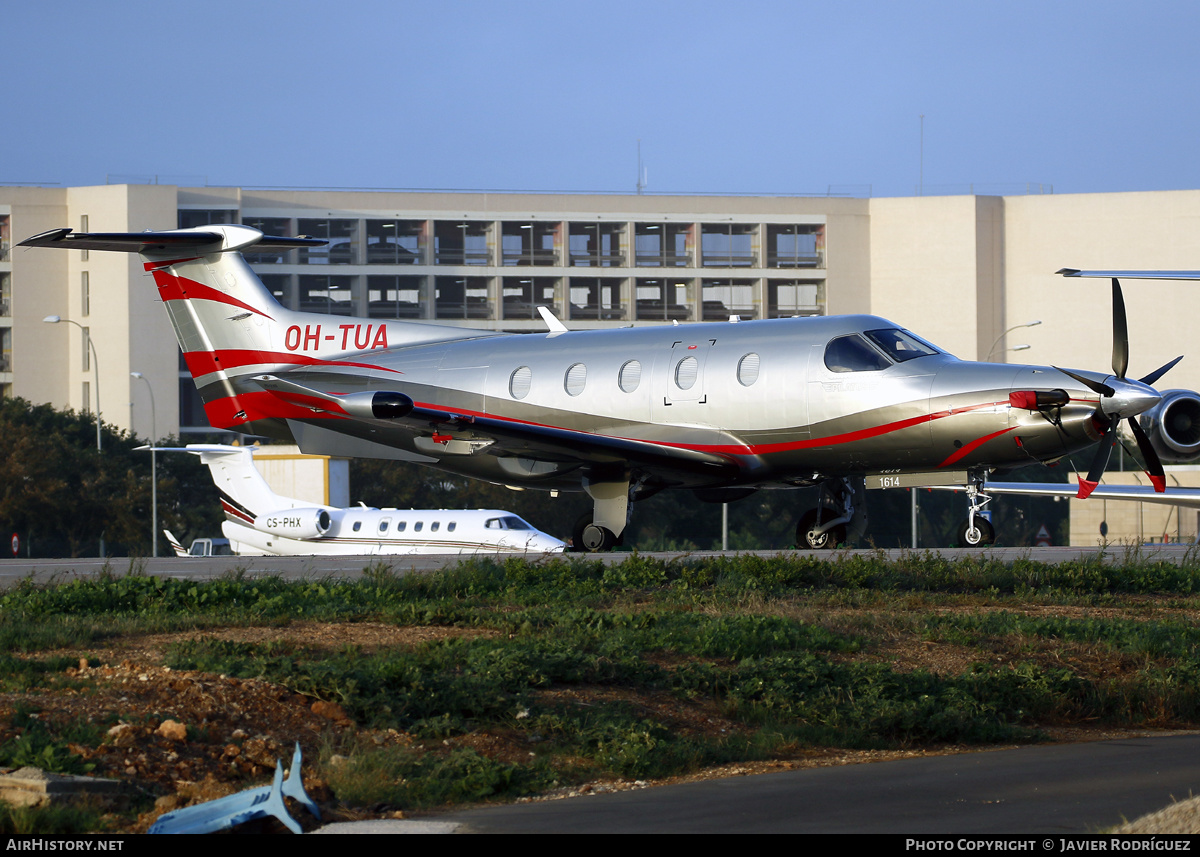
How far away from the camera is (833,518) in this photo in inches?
827

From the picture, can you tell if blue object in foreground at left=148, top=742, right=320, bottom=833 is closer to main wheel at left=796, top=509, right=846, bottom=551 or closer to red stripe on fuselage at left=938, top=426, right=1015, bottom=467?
red stripe on fuselage at left=938, top=426, right=1015, bottom=467

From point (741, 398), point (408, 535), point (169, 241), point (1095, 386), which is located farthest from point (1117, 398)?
point (408, 535)

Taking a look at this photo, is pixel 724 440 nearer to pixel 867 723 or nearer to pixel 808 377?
pixel 808 377

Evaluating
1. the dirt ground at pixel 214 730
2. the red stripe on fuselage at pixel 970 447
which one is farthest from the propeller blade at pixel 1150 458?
the dirt ground at pixel 214 730

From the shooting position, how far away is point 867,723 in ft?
32.7

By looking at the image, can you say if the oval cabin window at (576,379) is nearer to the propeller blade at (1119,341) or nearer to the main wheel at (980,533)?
the main wheel at (980,533)

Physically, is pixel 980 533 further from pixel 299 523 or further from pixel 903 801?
pixel 299 523

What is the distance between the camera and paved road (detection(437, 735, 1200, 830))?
6.77m

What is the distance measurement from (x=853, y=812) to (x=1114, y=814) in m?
1.41

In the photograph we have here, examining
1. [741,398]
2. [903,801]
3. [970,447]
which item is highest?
[741,398]

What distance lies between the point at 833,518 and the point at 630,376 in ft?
13.4

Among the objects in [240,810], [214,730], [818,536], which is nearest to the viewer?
[240,810]

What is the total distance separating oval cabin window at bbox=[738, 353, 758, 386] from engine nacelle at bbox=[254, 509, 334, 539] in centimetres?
2603
